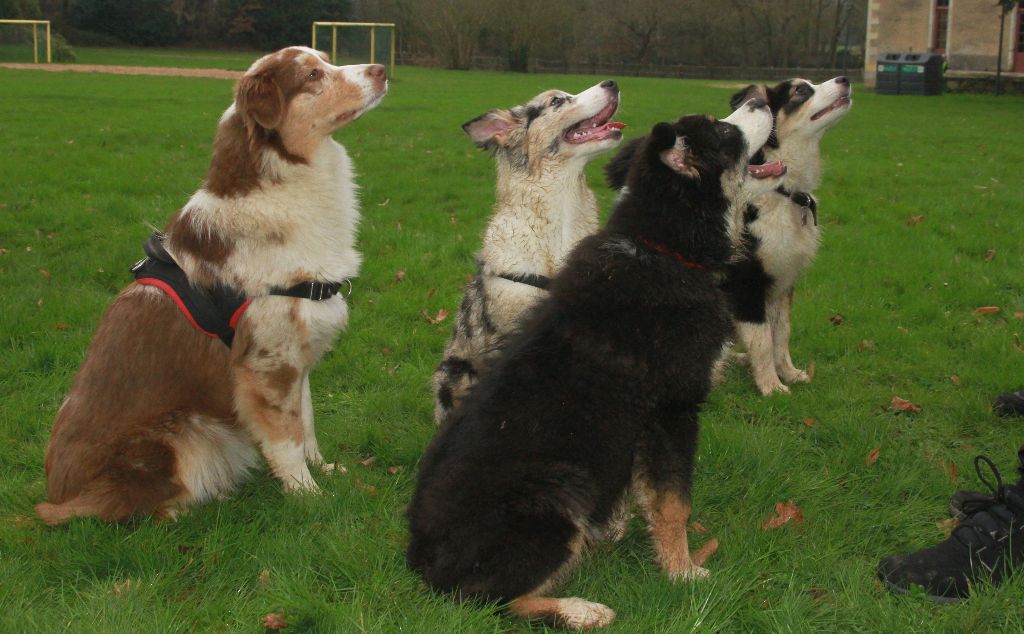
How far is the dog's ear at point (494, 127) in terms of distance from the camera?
186 inches

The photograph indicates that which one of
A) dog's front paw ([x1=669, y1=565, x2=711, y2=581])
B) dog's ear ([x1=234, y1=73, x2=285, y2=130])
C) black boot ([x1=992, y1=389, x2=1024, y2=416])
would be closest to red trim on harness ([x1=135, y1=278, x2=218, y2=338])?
dog's ear ([x1=234, y1=73, x2=285, y2=130])

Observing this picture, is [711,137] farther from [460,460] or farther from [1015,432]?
[1015,432]

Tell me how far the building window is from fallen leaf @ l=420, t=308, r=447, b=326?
41.8 meters

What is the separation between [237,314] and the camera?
3785 millimetres

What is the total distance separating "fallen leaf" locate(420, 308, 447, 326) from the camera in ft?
21.6

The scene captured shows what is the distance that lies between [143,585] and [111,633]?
0.39 meters

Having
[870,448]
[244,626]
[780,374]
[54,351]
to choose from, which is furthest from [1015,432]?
[54,351]

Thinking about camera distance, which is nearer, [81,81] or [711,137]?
[711,137]

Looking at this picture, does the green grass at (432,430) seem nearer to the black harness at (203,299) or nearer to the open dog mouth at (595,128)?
the black harness at (203,299)

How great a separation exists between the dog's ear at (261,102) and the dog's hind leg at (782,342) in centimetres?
345

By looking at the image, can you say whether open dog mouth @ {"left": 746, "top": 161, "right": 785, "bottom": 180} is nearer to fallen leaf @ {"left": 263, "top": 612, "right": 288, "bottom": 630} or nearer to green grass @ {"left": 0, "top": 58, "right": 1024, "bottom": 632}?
green grass @ {"left": 0, "top": 58, "right": 1024, "bottom": 632}

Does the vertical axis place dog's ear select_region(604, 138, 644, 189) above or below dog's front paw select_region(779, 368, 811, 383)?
above

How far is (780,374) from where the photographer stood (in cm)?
570

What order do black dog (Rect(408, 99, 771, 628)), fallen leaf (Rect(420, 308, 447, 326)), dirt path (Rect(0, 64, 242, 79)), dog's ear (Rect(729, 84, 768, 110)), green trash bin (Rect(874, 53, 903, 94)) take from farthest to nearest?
1. green trash bin (Rect(874, 53, 903, 94))
2. dirt path (Rect(0, 64, 242, 79))
3. fallen leaf (Rect(420, 308, 447, 326))
4. dog's ear (Rect(729, 84, 768, 110))
5. black dog (Rect(408, 99, 771, 628))
